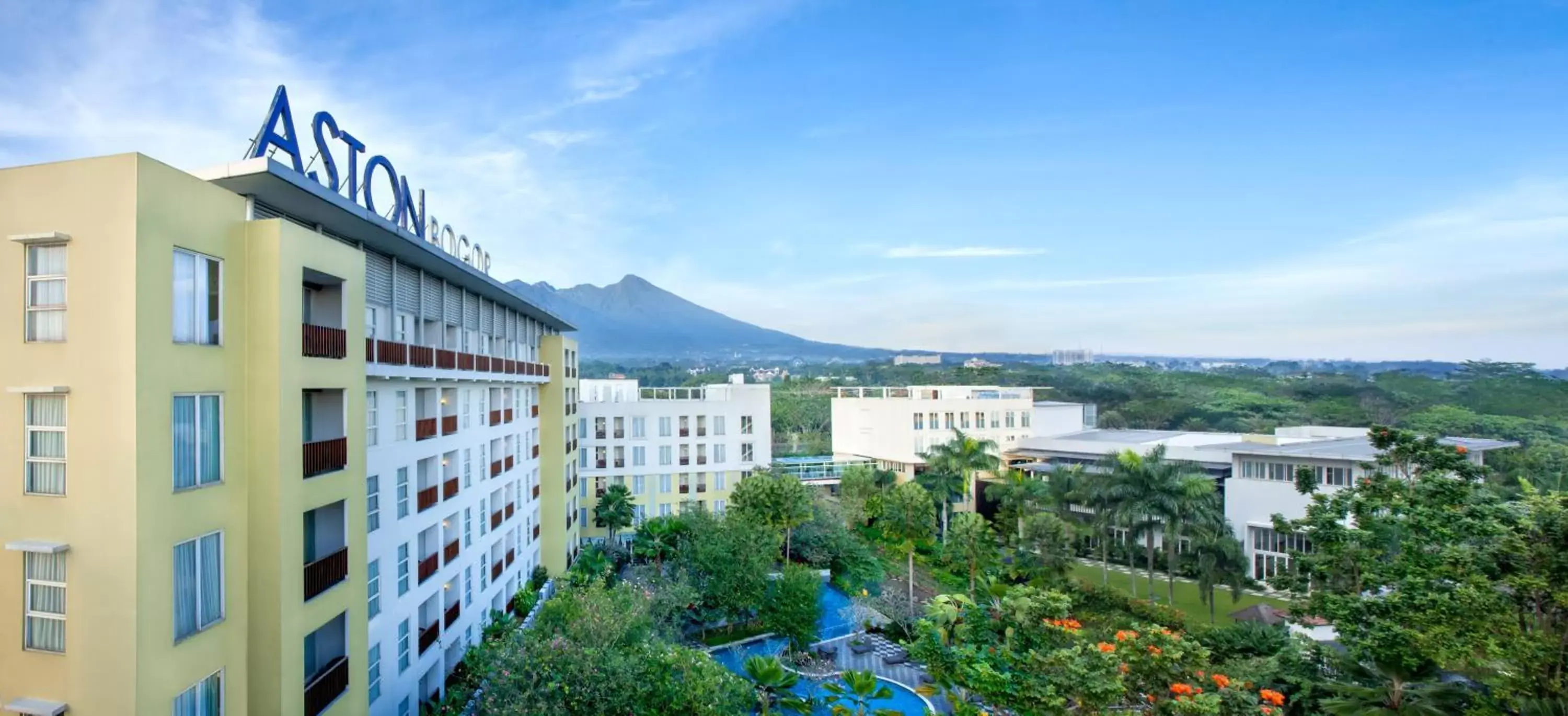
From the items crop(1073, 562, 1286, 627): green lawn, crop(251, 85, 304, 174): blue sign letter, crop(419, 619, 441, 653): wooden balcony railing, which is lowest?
crop(1073, 562, 1286, 627): green lawn

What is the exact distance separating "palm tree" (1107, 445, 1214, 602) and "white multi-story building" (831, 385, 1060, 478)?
18.1 metres

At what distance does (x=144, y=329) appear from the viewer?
27.0 feet

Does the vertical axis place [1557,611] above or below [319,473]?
below

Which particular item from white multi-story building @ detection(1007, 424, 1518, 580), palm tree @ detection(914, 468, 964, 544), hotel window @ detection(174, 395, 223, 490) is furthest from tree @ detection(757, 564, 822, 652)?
hotel window @ detection(174, 395, 223, 490)

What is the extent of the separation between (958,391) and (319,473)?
1922 inches

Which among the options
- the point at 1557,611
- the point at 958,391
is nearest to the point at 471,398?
the point at 1557,611

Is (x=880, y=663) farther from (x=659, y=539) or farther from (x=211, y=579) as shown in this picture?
(x=211, y=579)

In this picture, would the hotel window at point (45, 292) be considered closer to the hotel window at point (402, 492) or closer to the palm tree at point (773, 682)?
the hotel window at point (402, 492)

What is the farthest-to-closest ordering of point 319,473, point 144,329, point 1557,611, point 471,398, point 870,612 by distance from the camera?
point 870,612 → point 471,398 → point 1557,611 → point 319,473 → point 144,329

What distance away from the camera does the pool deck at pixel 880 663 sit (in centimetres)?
2541

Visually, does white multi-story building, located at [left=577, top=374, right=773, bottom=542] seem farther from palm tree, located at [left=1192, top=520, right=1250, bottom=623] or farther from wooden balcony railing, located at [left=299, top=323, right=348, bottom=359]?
wooden balcony railing, located at [left=299, top=323, right=348, bottom=359]

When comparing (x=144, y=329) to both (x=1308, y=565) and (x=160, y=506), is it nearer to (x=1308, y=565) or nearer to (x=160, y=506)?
(x=160, y=506)

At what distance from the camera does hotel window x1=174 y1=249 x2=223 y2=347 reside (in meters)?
8.95

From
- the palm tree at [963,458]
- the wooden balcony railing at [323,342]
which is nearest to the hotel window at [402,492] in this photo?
the wooden balcony railing at [323,342]
